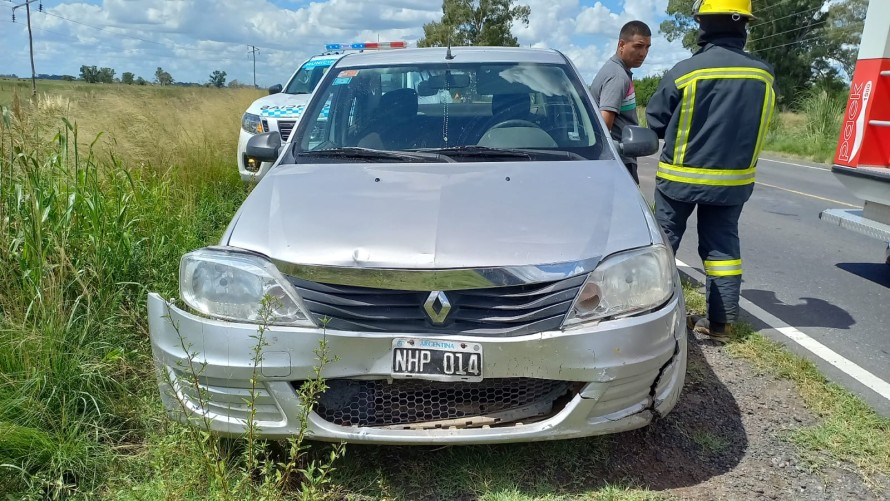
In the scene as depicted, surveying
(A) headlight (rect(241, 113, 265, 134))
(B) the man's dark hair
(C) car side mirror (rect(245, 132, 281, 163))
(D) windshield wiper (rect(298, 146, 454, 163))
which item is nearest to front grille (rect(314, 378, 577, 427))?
(D) windshield wiper (rect(298, 146, 454, 163))

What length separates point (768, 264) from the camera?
6277 mm

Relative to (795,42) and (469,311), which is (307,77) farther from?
(795,42)

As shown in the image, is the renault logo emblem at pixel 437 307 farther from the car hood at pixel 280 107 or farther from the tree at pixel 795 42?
the tree at pixel 795 42

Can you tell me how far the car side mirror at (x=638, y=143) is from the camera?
360 centimetres

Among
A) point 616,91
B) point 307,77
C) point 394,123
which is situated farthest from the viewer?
point 307,77

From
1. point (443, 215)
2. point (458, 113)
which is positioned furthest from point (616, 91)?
point (443, 215)

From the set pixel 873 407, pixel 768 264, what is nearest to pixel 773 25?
pixel 768 264

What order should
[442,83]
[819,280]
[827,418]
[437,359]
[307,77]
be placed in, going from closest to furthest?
[437,359]
[827,418]
[442,83]
[819,280]
[307,77]

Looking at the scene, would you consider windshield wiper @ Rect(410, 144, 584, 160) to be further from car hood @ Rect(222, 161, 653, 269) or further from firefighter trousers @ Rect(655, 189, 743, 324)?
firefighter trousers @ Rect(655, 189, 743, 324)

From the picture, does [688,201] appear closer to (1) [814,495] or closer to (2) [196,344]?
(1) [814,495]

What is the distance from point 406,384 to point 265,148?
6.09ft

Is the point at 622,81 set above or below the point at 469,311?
above

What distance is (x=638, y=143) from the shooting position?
3.61 m

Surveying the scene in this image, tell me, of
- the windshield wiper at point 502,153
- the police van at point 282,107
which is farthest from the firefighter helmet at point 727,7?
the police van at point 282,107
